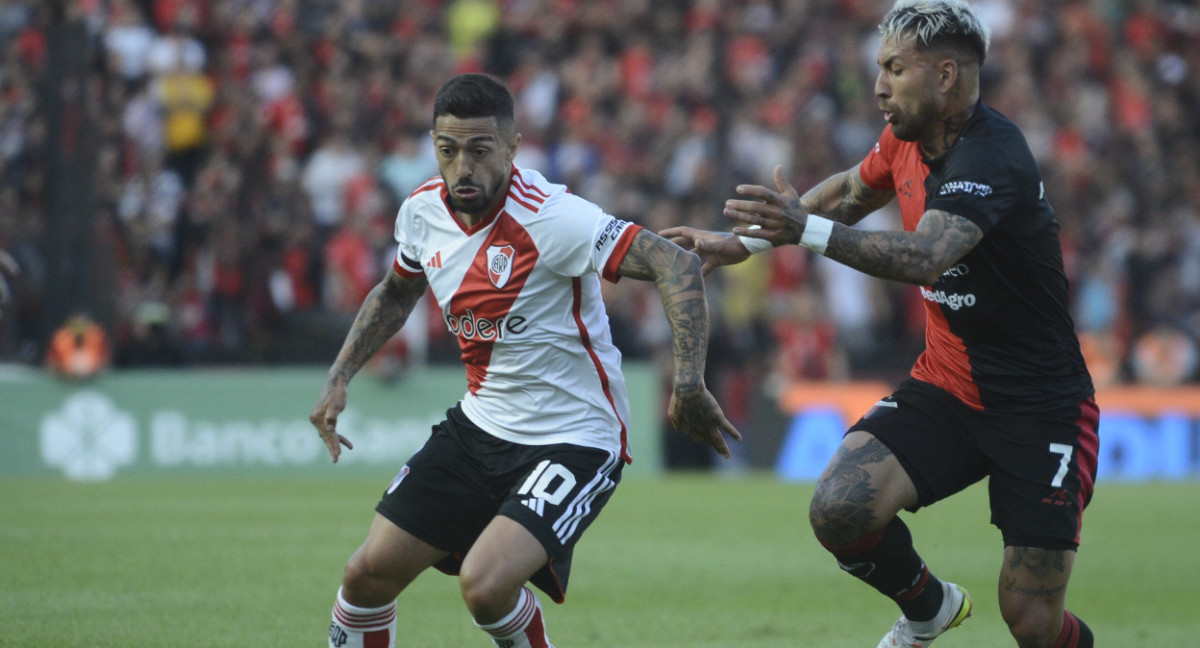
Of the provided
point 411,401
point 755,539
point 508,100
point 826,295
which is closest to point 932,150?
point 508,100

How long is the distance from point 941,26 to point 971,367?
52.8 inches

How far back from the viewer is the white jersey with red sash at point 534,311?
5559mm

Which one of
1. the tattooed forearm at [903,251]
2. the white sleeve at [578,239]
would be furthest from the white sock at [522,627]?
the tattooed forearm at [903,251]

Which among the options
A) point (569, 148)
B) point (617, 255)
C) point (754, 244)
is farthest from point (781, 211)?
point (569, 148)

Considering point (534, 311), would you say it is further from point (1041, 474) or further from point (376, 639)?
point (1041, 474)

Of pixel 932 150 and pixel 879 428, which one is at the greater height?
pixel 932 150

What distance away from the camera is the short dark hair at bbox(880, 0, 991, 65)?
213 inches

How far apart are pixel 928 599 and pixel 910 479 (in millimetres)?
656

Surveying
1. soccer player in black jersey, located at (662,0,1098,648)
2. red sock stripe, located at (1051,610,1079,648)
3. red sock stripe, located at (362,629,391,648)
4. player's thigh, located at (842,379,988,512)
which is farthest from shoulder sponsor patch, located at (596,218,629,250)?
red sock stripe, located at (1051,610,1079,648)

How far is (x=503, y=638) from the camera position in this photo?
A: 5441mm

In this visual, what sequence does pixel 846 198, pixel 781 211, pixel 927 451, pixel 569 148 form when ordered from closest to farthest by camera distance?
pixel 781 211 → pixel 927 451 → pixel 846 198 → pixel 569 148

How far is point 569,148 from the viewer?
1875cm

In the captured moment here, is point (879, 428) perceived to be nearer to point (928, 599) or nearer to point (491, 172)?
point (928, 599)

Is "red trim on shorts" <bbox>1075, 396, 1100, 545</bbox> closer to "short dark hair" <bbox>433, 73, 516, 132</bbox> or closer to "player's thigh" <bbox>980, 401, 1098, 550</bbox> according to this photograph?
"player's thigh" <bbox>980, 401, 1098, 550</bbox>
